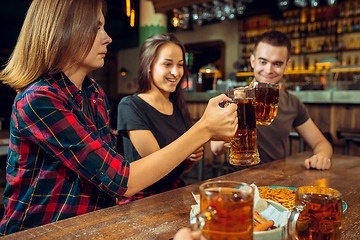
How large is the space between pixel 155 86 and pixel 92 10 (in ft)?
2.66

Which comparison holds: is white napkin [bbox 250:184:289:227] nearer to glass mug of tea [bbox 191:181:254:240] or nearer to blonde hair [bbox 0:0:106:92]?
glass mug of tea [bbox 191:181:254:240]

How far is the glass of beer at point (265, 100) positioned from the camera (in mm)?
1142

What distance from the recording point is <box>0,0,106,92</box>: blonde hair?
106 cm

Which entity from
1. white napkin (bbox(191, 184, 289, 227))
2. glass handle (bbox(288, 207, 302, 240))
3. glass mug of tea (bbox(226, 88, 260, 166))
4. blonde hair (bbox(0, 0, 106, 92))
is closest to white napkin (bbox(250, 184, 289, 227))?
white napkin (bbox(191, 184, 289, 227))

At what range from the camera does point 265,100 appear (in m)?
1.15

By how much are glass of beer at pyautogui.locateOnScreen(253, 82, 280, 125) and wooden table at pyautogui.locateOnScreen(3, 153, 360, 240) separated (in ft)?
1.10

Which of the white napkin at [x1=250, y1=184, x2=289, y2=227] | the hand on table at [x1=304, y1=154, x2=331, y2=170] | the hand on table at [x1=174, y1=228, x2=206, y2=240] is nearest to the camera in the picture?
the hand on table at [x1=174, y1=228, x2=206, y2=240]

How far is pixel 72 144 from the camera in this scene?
993mm

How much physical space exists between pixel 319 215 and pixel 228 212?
0.24 meters

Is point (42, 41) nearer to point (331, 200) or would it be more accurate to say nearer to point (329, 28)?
point (331, 200)

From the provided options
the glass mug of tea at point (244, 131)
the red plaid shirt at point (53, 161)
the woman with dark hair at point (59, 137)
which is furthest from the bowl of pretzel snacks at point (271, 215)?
the red plaid shirt at point (53, 161)

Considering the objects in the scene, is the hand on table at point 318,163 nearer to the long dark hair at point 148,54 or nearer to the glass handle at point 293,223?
the long dark hair at point 148,54

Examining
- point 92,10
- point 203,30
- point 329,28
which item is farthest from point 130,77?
point 92,10

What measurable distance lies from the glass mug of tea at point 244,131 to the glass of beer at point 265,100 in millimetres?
105
